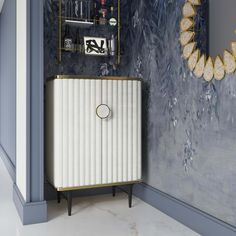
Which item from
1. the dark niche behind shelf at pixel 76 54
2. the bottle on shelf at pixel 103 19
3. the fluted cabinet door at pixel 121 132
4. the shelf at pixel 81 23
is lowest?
the fluted cabinet door at pixel 121 132

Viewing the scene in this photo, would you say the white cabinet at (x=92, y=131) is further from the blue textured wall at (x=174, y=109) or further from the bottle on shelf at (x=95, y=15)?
the bottle on shelf at (x=95, y=15)

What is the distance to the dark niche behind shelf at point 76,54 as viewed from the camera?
3.34m

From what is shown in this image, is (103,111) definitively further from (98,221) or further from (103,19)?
(103,19)

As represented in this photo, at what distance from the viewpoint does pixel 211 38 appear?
94.8 inches

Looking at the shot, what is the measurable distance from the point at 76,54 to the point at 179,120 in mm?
1388

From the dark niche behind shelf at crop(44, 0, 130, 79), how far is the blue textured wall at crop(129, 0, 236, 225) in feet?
0.45

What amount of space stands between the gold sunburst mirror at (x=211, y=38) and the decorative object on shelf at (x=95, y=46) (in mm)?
1038

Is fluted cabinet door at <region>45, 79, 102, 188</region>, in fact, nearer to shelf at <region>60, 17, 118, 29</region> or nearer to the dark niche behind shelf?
the dark niche behind shelf

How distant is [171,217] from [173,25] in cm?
160

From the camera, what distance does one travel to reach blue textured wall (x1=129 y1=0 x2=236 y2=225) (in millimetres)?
2223

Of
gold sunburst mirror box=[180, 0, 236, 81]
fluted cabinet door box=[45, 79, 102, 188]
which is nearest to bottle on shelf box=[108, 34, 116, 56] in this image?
fluted cabinet door box=[45, 79, 102, 188]

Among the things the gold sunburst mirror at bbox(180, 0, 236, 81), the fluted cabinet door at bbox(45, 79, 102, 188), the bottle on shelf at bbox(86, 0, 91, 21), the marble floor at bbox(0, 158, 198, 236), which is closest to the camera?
the gold sunburst mirror at bbox(180, 0, 236, 81)

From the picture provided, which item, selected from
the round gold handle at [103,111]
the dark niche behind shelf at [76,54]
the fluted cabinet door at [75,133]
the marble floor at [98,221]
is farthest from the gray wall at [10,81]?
the round gold handle at [103,111]

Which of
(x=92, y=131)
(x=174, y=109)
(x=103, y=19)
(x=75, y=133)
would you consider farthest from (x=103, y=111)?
(x=103, y=19)
